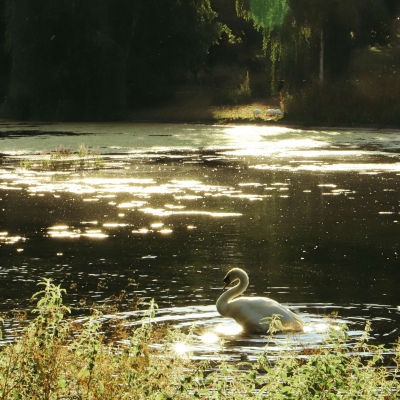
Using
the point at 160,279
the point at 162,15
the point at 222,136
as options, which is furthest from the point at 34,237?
the point at 162,15

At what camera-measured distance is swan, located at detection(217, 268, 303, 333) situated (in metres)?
10.1

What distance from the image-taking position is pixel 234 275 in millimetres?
10992

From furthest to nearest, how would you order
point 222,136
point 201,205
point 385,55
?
1. point 385,55
2. point 222,136
3. point 201,205

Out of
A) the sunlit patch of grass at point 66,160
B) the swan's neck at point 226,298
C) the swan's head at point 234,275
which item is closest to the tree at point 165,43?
the sunlit patch of grass at point 66,160

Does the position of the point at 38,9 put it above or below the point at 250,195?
above

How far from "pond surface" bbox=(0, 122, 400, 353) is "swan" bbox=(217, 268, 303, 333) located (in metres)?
0.16

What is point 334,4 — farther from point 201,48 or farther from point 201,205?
point 201,205

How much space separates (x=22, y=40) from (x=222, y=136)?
584 inches

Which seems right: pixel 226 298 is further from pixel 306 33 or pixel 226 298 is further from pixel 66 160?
pixel 306 33

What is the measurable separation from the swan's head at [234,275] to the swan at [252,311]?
0.18 ft

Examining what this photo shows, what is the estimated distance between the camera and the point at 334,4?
4988cm

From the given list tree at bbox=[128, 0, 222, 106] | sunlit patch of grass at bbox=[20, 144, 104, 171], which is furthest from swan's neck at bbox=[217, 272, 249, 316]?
tree at bbox=[128, 0, 222, 106]

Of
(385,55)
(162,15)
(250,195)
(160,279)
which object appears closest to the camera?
(160,279)

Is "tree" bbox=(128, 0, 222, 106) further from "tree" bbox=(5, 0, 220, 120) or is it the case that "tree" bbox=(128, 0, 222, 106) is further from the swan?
the swan
